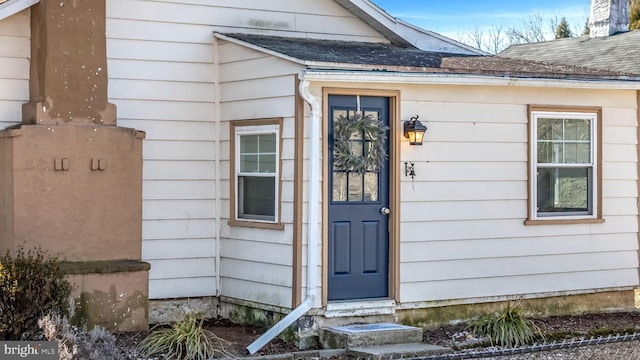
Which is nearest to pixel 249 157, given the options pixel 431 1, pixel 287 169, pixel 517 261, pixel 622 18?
pixel 287 169

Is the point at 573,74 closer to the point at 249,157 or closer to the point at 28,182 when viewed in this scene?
the point at 249,157

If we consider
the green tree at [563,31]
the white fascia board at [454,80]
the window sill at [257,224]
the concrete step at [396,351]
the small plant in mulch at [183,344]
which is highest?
the green tree at [563,31]

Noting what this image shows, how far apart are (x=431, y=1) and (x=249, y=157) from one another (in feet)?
84.1

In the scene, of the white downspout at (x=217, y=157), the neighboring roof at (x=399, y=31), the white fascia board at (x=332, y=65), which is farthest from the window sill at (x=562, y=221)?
the white downspout at (x=217, y=157)

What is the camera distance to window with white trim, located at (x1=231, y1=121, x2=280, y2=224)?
10.0 meters

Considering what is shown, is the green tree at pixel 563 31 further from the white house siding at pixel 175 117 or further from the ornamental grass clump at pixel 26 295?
the ornamental grass clump at pixel 26 295

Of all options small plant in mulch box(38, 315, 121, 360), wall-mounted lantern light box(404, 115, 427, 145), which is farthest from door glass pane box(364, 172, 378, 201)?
small plant in mulch box(38, 315, 121, 360)

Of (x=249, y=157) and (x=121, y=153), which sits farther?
(x=249, y=157)

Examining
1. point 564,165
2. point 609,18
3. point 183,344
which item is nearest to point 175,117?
point 183,344

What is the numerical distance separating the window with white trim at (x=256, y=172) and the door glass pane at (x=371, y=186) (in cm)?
94

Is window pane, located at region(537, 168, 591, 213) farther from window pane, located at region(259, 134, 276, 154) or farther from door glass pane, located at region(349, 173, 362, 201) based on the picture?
window pane, located at region(259, 134, 276, 154)

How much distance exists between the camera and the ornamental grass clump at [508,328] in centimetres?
960

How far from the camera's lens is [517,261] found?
35.2ft

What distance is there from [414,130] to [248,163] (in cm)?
194
